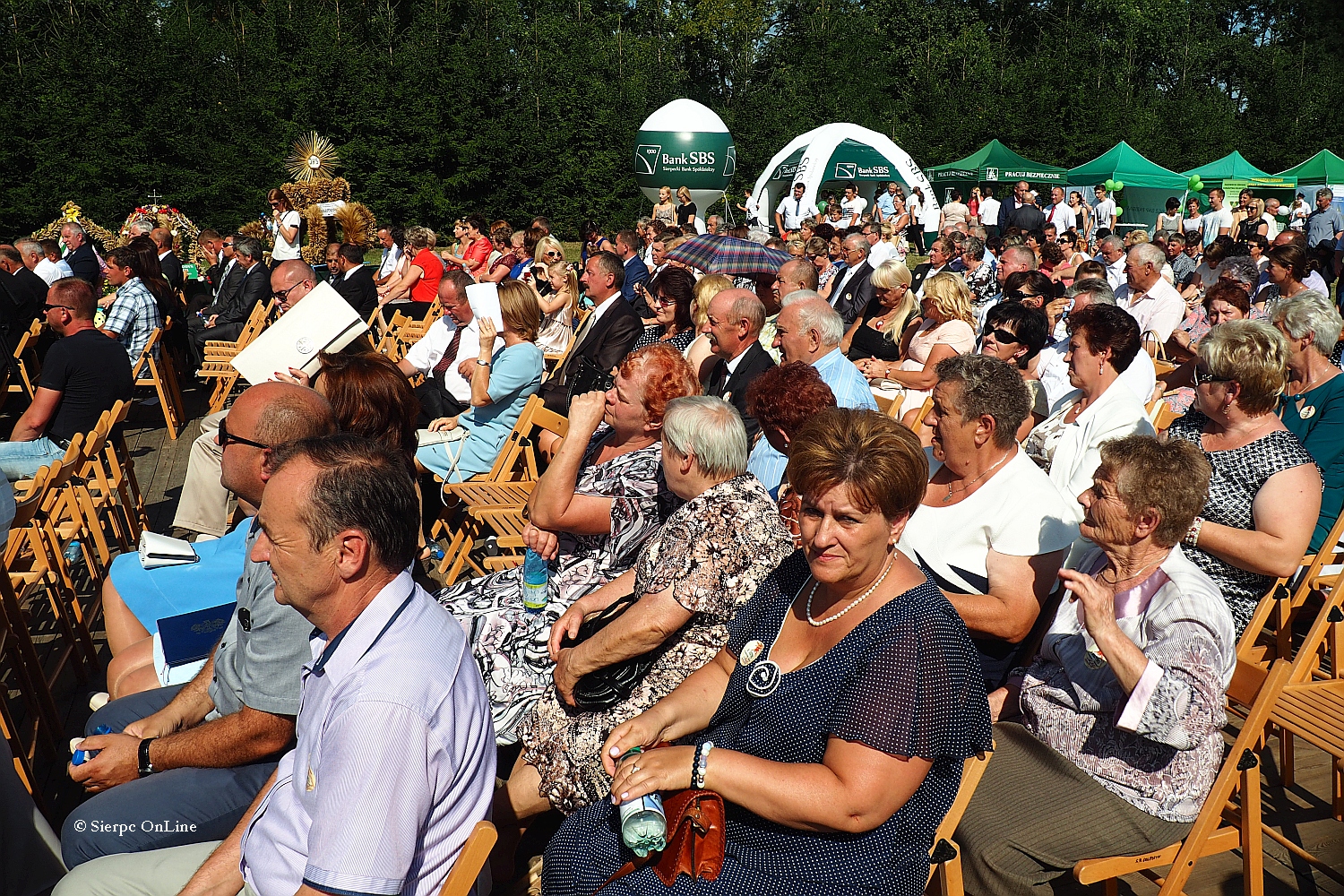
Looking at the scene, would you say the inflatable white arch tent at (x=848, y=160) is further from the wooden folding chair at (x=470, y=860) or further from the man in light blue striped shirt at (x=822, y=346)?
the wooden folding chair at (x=470, y=860)

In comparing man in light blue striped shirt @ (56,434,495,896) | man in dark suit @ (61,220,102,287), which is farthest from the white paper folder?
man in dark suit @ (61,220,102,287)

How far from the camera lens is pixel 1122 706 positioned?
8.33 feet

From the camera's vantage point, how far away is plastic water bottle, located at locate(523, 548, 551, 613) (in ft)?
11.8

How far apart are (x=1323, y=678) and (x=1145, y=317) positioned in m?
5.25

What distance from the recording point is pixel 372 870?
6.27 feet

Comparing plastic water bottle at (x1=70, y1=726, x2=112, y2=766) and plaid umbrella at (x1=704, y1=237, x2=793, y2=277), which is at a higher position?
plaid umbrella at (x1=704, y1=237, x2=793, y2=277)

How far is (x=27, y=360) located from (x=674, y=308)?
6688 millimetres

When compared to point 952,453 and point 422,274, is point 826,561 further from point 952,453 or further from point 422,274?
point 422,274

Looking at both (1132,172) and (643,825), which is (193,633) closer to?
(643,825)

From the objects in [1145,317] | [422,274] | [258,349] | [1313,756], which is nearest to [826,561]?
[1313,756]

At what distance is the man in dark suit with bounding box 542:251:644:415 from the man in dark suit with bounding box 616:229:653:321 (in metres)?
1.21

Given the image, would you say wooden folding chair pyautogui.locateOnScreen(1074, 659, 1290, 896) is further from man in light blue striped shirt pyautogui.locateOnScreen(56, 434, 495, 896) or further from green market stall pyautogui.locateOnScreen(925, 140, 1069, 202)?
green market stall pyautogui.locateOnScreen(925, 140, 1069, 202)

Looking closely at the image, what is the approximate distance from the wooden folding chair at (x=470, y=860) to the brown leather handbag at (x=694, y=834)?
426 millimetres

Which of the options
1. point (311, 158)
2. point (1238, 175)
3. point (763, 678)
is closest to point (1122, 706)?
point (763, 678)
